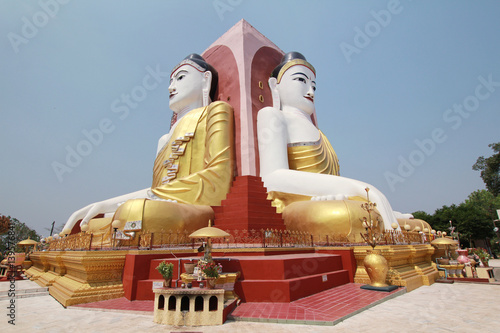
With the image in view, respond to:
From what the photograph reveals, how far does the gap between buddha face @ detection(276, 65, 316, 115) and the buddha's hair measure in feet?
10.5

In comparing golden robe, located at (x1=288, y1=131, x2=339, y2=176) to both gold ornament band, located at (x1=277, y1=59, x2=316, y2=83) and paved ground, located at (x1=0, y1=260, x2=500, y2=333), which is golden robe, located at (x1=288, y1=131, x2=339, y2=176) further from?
paved ground, located at (x1=0, y1=260, x2=500, y2=333)

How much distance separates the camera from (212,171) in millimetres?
10406

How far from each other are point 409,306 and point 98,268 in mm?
5689

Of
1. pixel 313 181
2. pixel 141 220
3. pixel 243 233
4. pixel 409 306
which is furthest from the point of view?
pixel 313 181

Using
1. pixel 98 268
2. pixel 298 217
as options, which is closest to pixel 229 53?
pixel 298 217

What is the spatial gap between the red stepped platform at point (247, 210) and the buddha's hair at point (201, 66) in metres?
5.84

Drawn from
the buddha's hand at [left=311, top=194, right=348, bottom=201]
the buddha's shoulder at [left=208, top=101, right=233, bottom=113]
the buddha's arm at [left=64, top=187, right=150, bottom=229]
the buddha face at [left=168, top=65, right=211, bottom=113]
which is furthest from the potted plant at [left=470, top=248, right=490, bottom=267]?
the buddha's arm at [left=64, top=187, right=150, bottom=229]

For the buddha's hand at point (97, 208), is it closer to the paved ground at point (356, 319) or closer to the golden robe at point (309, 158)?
the paved ground at point (356, 319)

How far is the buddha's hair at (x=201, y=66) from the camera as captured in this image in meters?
13.5

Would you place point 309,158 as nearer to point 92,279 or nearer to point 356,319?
point 356,319

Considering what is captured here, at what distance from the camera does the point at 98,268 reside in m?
5.66

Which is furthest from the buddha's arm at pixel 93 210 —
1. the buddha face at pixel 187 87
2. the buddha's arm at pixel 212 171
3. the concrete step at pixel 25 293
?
the buddha face at pixel 187 87

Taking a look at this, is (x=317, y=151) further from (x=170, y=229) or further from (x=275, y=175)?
(x=170, y=229)

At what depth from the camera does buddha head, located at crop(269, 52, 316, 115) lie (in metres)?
12.8
